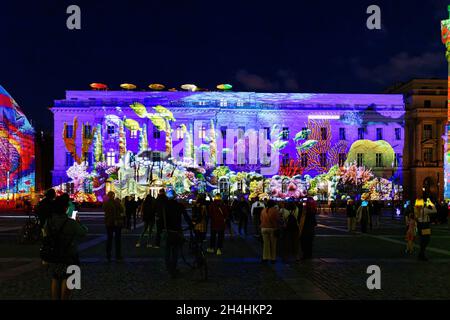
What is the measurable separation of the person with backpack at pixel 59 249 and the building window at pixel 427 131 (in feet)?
269

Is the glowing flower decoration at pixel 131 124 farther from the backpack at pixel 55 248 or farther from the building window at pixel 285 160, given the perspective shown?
the backpack at pixel 55 248

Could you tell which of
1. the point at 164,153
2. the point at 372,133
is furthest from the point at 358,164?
the point at 164,153

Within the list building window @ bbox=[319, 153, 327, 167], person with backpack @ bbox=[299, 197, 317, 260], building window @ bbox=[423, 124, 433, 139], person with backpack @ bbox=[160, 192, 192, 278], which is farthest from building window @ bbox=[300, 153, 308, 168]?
person with backpack @ bbox=[160, 192, 192, 278]

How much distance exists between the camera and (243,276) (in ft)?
44.2

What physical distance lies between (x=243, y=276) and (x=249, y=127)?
69195 millimetres

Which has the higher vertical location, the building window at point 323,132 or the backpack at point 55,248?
the building window at point 323,132

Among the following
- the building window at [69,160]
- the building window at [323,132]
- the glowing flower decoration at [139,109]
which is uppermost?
the glowing flower decoration at [139,109]

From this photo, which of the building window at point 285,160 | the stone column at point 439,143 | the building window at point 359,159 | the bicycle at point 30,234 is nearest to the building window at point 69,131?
the building window at point 285,160

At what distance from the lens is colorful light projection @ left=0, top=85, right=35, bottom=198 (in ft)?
201

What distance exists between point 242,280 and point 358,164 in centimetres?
7241

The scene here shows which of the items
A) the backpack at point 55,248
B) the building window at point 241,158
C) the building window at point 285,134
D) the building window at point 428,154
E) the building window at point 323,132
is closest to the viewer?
the backpack at point 55,248

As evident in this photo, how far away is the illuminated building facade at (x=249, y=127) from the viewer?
79812mm

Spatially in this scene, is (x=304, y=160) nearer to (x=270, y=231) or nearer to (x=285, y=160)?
(x=285, y=160)

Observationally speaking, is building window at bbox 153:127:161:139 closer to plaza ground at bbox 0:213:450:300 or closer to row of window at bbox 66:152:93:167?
row of window at bbox 66:152:93:167
